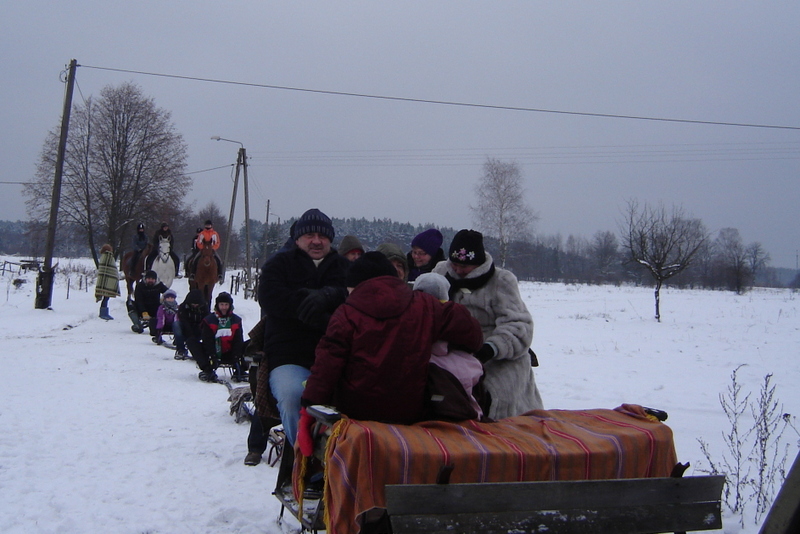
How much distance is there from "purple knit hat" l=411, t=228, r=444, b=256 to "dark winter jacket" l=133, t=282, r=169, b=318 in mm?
9363

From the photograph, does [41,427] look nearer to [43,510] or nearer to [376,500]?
[43,510]

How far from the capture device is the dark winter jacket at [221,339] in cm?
863

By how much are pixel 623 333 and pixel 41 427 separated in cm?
1387

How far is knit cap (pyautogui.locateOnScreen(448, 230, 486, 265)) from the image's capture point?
12.9ft

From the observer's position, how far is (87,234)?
32.6m

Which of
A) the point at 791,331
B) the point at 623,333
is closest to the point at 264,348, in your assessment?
the point at 623,333

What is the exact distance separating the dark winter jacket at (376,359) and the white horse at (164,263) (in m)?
12.3

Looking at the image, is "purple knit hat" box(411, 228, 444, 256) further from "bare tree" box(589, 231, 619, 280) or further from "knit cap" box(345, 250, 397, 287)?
"bare tree" box(589, 231, 619, 280)

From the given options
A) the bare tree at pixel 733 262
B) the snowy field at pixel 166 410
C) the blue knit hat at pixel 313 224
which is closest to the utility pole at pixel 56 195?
the snowy field at pixel 166 410

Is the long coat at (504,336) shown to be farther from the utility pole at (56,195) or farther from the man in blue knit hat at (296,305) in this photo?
the utility pole at (56,195)

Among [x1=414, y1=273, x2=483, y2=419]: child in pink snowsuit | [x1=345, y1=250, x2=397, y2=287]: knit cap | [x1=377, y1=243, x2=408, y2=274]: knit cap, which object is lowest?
[x1=414, y1=273, x2=483, y2=419]: child in pink snowsuit

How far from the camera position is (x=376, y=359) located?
113 inches

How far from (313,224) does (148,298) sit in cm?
1032

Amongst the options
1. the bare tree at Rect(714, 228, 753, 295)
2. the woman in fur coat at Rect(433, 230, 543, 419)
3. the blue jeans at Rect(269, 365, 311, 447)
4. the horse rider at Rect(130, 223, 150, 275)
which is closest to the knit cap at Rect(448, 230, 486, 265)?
the woman in fur coat at Rect(433, 230, 543, 419)
